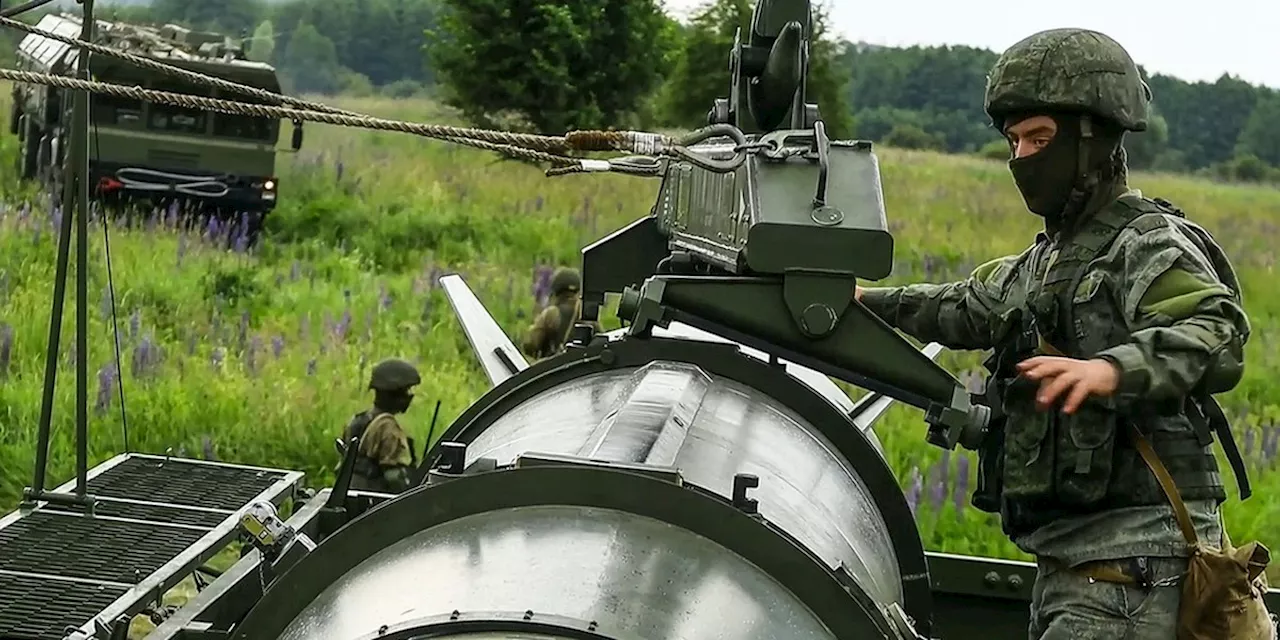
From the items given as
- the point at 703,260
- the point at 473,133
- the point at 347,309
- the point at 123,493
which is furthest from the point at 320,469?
the point at 473,133

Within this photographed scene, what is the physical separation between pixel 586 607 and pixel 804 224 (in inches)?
39.4

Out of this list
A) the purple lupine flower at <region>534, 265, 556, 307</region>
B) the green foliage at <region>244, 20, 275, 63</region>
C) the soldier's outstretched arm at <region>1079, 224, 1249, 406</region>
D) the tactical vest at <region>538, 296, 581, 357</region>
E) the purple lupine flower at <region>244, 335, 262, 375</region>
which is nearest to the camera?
the soldier's outstretched arm at <region>1079, 224, 1249, 406</region>

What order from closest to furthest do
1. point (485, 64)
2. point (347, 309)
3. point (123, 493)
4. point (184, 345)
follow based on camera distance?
point (123, 493)
point (184, 345)
point (347, 309)
point (485, 64)

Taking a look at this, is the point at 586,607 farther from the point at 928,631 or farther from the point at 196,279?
the point at 196,279

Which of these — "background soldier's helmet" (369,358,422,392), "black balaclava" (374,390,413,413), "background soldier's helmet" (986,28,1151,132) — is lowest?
"black balaclava" (374,390,413,413)

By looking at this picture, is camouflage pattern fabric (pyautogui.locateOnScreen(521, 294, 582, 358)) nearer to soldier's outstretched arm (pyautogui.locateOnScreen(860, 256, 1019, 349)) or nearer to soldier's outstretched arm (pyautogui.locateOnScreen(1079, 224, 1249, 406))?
soldier's outstretched arm (pyautogui.locateOnScreen(860, 256, 1019, 349))

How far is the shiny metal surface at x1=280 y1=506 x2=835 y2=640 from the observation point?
2059 millimetres

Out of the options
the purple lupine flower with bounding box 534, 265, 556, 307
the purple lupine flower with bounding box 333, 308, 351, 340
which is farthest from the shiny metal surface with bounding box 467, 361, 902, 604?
the purple lupine flower with bounding box 534, 265, 556, 307

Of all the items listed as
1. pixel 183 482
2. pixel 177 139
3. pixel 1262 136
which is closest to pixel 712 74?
pixel 177 139

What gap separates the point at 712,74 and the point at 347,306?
1126 cm

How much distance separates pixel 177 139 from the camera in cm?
1554

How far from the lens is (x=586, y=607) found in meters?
2.03

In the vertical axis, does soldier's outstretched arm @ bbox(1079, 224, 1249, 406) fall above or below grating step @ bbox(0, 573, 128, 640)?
above

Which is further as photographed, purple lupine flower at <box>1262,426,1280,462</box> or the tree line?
the tree line
